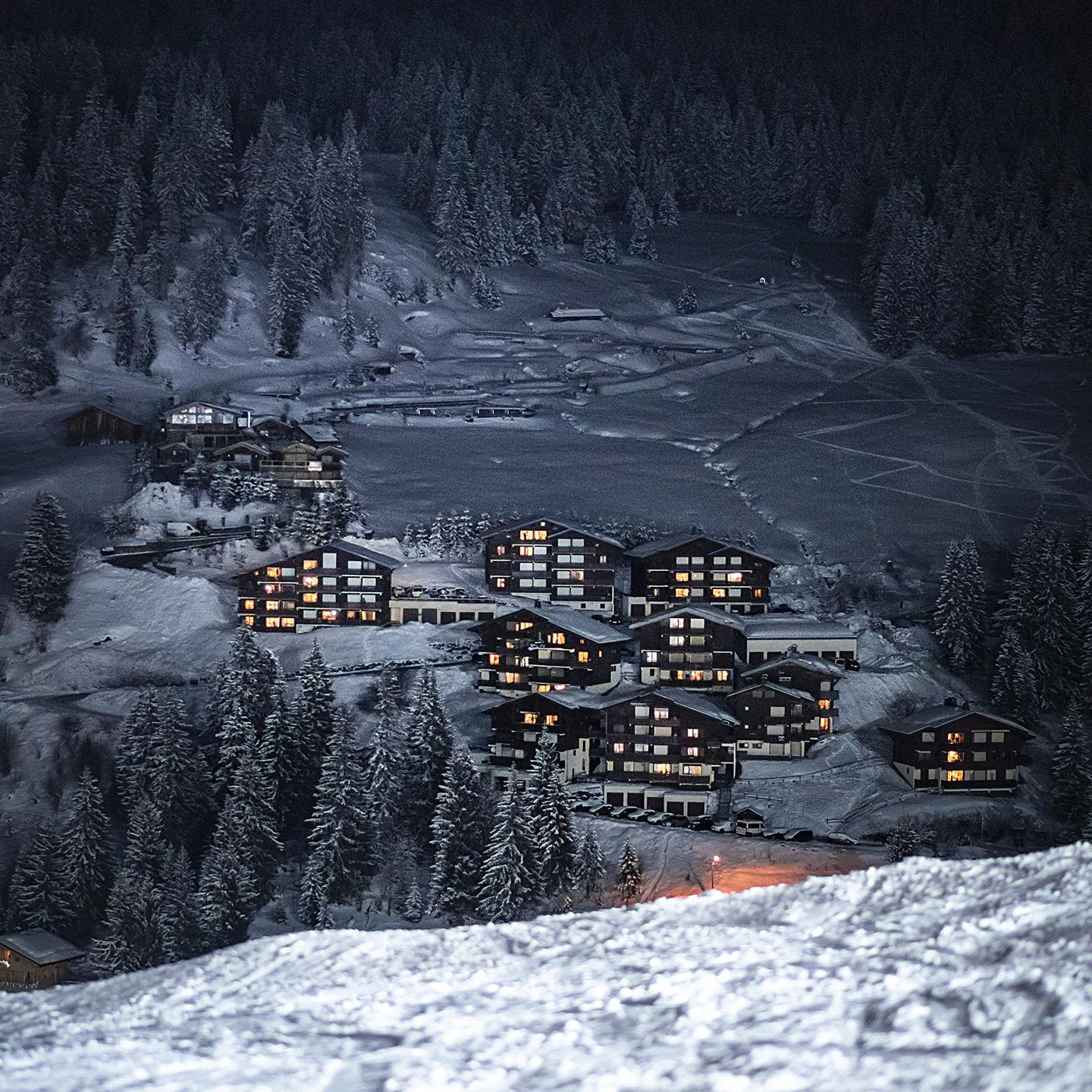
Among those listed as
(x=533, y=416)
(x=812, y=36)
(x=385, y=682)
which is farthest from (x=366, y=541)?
(x=812, y=36)

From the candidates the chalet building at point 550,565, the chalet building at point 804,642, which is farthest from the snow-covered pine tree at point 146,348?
the chalet building at point 804,642

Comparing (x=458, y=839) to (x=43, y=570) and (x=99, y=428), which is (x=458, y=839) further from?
(x=99, y=428)

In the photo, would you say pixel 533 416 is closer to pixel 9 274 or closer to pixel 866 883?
pixel 9 274

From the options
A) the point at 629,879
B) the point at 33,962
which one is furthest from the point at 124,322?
the point at 629,879

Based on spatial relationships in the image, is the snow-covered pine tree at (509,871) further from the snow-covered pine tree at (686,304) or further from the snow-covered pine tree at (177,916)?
the snow-covered pine tree at (686,304)

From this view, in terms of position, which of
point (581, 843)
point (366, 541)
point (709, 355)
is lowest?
point (581, 843)
